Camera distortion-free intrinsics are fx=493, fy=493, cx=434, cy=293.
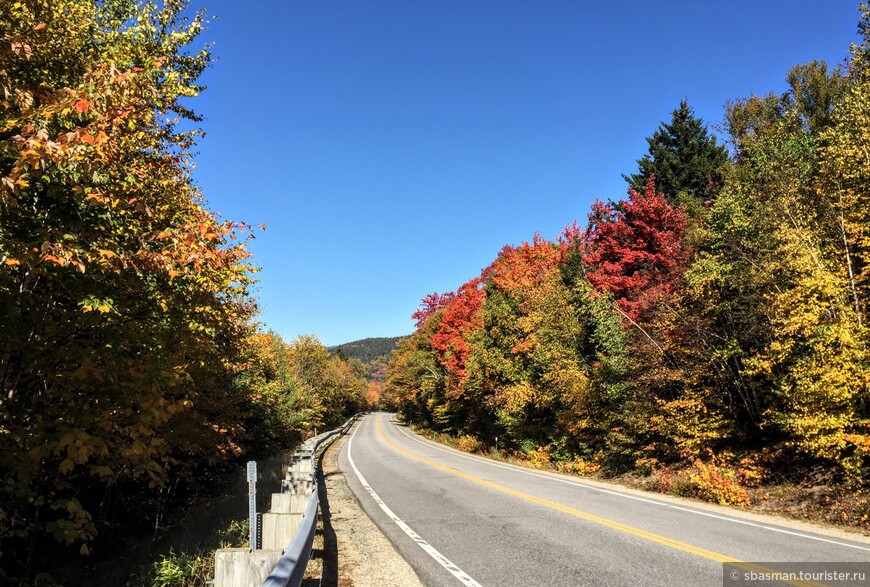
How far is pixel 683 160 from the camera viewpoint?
32.4 meters

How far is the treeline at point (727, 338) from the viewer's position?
10922 mm

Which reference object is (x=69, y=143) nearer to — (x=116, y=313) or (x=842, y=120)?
(x=116, y=313)

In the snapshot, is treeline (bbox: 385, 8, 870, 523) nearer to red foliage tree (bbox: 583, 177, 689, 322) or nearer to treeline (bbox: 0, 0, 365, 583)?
red foliage tree (bbox: 583, 177, 689, 322)

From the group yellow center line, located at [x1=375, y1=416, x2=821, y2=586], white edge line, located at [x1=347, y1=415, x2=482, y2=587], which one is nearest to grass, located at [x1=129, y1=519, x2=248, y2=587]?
white edge line, located at [x1=347, y1=415, x2=482, y2=587]

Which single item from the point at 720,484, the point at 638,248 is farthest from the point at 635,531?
the point at 638,248

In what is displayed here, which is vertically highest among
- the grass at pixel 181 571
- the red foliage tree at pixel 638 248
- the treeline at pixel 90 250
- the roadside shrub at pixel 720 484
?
the red foliage tree at pixel 638 248

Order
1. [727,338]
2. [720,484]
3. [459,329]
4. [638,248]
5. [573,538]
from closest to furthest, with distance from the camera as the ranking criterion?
1. [573,538]
2. [720,484]
3. [727,338]
4. [638,248]
5. [459,329]

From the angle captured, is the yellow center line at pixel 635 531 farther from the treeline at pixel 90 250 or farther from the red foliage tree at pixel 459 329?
the red foliage tree at pixel 459 329

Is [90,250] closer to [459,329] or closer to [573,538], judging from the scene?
[573,538]

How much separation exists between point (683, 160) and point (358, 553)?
33.0m

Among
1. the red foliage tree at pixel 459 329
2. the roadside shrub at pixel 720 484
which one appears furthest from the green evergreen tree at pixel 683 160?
the roadside shrub at pixel 720 484

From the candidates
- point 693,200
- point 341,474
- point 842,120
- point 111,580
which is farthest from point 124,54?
point 693,200

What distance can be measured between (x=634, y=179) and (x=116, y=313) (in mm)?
33097

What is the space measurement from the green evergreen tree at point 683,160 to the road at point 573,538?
24531 mm
